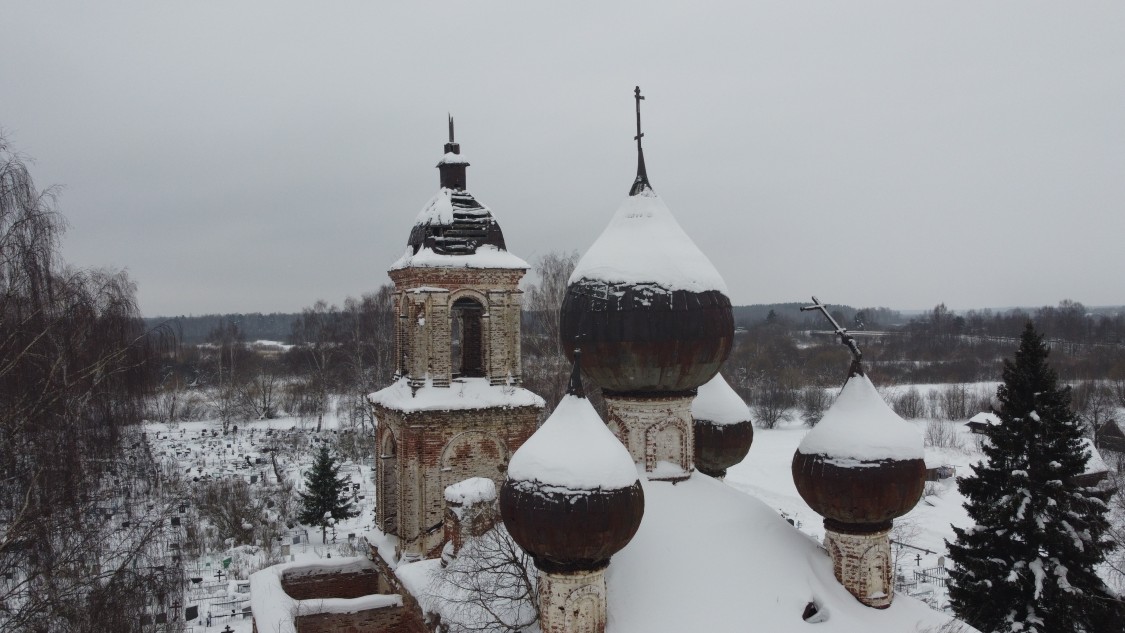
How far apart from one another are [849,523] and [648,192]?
5.23m

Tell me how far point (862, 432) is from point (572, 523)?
3.80 meters

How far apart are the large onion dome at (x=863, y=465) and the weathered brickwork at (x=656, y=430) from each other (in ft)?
6.09

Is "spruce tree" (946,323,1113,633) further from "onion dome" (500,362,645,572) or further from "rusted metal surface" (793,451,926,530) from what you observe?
"onion dome" (500,362,645,572)

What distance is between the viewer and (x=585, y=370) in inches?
420

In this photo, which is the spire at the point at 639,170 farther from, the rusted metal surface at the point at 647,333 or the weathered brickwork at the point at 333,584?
the weathered brickwork at the point at 333,584

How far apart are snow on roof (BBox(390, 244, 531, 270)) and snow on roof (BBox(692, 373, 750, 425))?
3.98 meters

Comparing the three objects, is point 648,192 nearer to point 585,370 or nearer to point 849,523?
point 585,370

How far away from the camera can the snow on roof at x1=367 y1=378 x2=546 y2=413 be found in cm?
1305

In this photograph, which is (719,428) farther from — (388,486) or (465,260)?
(388,486)

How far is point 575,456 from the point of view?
8.34m

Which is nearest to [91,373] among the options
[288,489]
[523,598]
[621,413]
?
[523,598]

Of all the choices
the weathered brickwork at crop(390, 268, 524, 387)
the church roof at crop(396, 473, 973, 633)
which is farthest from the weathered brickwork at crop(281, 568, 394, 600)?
the church roof at crop(396, 473, 973, 633)

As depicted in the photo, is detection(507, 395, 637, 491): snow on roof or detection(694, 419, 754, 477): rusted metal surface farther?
detection(694, 419, 754, 477): rusted metal surface

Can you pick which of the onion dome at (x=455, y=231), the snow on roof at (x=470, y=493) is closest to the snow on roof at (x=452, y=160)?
the onion dome at (x=455, y=231)
